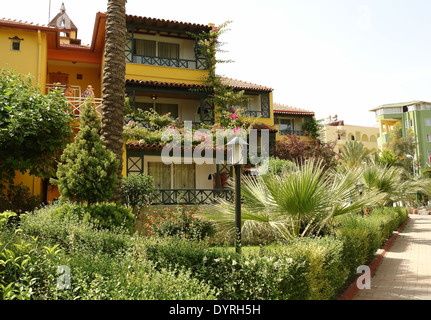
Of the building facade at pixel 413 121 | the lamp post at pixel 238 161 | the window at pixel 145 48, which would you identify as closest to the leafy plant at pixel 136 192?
the lamp post at pixel 238 161

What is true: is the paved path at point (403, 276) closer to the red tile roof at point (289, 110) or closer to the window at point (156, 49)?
the window at point (156, 49)

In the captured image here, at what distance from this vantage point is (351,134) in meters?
65.2

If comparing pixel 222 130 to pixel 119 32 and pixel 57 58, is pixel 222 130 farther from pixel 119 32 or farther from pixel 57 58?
pixel 57 58

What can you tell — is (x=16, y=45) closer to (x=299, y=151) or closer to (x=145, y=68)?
A: (x=145, y=68)

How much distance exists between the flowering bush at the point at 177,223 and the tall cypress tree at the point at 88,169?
8.20ft

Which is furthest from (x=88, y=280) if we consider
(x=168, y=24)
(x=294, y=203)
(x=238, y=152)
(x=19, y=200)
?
(x=168, y=24)

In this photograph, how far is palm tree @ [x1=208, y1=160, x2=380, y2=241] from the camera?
24.8ft

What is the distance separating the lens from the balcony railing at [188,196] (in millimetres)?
14750

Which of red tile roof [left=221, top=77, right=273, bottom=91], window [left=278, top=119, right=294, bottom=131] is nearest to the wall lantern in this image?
red tile roof [left=221, top=77, right=273, bottom=91]

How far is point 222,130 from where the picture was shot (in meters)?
18.8

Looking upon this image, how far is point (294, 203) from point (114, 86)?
21.9 feet

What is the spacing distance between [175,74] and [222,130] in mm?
5213

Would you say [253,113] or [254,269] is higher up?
[253,113]
